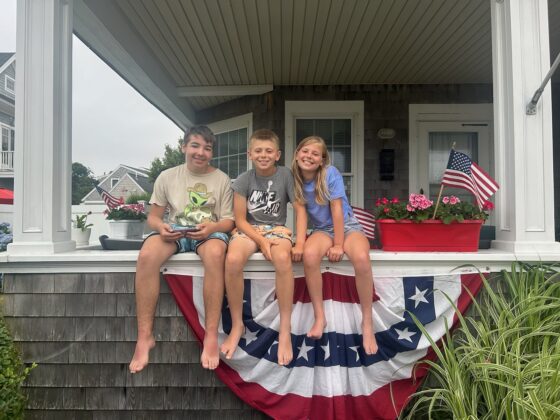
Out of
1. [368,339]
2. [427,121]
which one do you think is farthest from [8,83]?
[368,339]

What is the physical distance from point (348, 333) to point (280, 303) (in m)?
0.42

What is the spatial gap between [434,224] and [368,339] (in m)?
0.76

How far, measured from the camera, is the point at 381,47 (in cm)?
361

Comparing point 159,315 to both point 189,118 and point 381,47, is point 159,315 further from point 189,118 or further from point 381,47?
point 189,118

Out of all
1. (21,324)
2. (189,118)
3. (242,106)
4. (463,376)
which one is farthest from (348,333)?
(189,118)

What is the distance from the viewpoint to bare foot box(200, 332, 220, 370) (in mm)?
1867

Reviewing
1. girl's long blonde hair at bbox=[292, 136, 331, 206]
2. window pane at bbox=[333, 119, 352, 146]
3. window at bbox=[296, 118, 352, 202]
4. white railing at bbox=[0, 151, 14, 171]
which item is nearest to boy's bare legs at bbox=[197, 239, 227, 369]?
girl's long blonde hair at bbox=[292, 136, 331, 206]

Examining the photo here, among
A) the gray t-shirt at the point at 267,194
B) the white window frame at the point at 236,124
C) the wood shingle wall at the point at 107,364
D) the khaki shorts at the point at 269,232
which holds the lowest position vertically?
the wood shingle wall at the point at 107,364

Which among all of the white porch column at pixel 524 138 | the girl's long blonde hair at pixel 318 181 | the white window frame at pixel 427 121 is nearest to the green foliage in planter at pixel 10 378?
the girl's long blonde hair at pixel 318 181

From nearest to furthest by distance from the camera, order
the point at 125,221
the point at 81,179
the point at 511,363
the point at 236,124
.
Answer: the point at 511,363 < the point at 125,221 < the point at 236,124 < the point at 81,179

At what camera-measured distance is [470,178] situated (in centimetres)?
215

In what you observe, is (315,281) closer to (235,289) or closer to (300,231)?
(300,231)

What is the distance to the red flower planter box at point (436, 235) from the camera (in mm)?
2160

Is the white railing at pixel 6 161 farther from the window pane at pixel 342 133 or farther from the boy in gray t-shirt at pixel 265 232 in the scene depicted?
the boy in gray t-shirt at pixel 265 232
